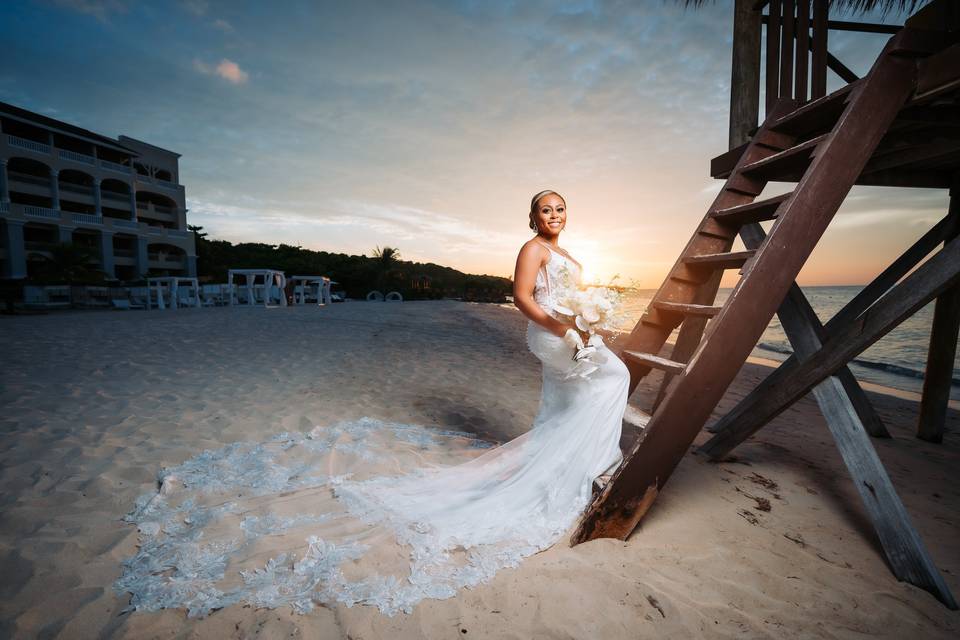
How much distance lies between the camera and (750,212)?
10.2 feet

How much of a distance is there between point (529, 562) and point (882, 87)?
145 inches

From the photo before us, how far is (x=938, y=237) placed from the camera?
4.66 meters

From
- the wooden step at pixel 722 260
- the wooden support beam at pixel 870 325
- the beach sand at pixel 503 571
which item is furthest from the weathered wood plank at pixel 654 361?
the beach sand at pixel 503 571

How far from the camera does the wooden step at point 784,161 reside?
275 centimetres

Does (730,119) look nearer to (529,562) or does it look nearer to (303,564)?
(529,562)

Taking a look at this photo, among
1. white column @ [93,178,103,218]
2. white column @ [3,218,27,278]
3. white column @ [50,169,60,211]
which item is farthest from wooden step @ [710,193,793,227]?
white column @ [93,178,103,218]

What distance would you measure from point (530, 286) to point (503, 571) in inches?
71.8

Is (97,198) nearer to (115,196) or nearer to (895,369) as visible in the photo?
(115,196)

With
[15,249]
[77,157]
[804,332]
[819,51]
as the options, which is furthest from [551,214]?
[77,157]

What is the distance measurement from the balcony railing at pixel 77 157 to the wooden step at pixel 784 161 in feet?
155

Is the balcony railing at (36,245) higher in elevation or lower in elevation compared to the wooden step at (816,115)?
higher

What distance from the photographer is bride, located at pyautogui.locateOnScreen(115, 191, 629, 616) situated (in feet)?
7.28

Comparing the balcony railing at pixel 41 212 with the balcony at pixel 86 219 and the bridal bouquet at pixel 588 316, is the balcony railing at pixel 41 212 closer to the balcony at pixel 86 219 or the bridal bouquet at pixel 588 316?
the balcony at pixel 86 219

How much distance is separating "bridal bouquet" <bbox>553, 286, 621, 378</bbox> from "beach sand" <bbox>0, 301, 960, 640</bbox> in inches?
47.1
